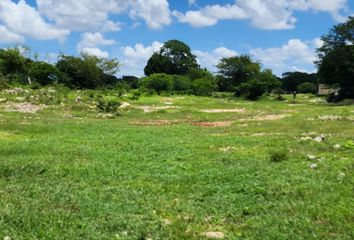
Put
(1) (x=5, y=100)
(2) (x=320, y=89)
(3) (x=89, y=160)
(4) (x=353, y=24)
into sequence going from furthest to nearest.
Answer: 1. (2) (x=320, y=89)
2. (4) (x=353, y=24)
3. (1) (x=5, y=100)
4. (3) (x=89, y=160)

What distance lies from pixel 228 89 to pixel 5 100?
59.8m

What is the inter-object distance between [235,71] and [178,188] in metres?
91.2

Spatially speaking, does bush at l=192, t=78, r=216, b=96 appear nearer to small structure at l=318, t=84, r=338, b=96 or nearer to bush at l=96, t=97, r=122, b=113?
small structure at l=318, t=84, r=338, b=96

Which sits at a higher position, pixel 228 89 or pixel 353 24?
pixel 353 24

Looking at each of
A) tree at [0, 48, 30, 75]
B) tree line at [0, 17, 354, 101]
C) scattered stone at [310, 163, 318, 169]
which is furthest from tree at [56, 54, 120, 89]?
scattered stone at [310, 163, 318, 169]

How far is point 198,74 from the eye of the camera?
11175 cm

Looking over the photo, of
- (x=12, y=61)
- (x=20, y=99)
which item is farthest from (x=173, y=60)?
(x=20, y=99)

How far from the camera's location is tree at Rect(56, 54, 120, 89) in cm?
9519

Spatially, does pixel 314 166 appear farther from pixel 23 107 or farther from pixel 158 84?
pixel 158 84

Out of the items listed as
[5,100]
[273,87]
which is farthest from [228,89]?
[5,100]

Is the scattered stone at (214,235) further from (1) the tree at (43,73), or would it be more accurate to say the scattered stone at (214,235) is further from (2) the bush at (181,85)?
(1) the tree at (43,73)

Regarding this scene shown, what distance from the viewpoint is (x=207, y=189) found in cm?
1295

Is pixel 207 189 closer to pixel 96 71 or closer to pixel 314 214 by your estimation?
pixel 314 214

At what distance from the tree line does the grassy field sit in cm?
4686
